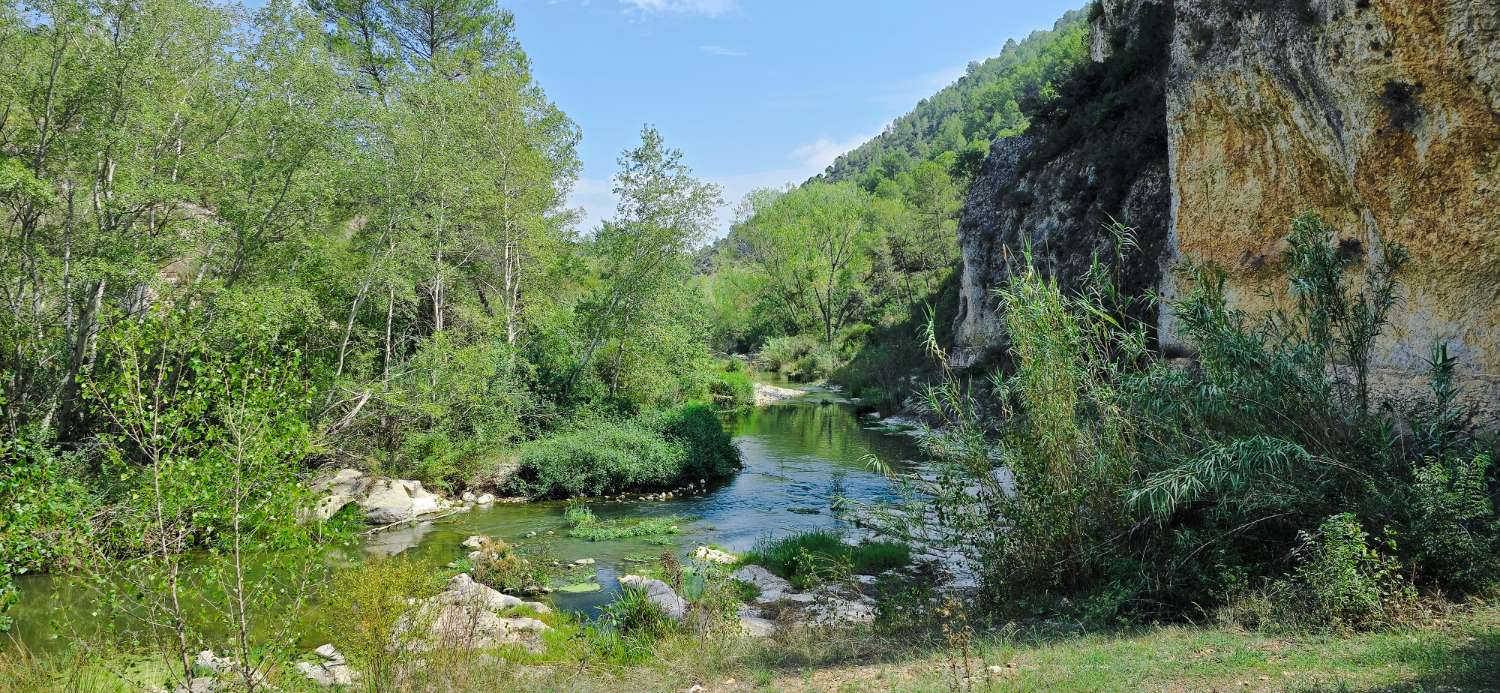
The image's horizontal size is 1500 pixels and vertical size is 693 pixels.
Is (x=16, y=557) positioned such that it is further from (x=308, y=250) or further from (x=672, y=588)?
(x=308, y=250)

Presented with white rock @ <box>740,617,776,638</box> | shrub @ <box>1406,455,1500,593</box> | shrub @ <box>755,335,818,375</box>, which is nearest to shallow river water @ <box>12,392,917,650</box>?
white rock @ <box>740,617,776,638</box>

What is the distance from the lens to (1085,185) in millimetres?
22906

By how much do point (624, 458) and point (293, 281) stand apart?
801cm

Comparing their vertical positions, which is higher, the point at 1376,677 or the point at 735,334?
the point at 735,334

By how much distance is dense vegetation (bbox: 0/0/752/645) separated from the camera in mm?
5109

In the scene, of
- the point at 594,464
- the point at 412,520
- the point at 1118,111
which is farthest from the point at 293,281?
the point at 1118,111

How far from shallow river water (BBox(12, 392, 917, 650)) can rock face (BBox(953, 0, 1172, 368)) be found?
596cm

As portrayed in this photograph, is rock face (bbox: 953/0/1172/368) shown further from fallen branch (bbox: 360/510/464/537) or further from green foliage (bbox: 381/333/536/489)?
fallen branch (bbox: 360/510/464/537)

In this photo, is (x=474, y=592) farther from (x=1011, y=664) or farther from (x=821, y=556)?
(x=1011, y=664)

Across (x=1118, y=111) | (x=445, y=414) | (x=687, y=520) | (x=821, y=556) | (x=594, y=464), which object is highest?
(x=1118, y=111)

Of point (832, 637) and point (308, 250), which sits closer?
point (832, 637)

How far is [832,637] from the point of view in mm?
7219

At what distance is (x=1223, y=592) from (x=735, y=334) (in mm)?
56442

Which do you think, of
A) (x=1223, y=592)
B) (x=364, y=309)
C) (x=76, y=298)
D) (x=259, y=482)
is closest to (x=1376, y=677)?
(x=1223, y=592)
